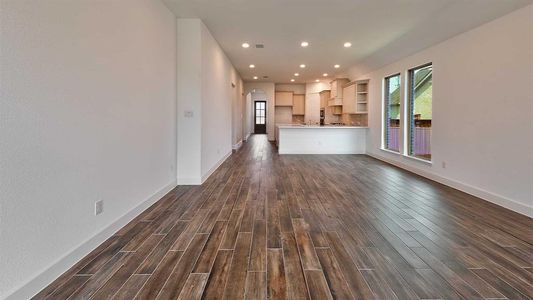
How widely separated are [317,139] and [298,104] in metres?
5.20

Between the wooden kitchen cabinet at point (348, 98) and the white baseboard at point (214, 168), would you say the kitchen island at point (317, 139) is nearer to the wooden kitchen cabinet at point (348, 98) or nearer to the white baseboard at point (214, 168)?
the wooden kitchen cabinet at point (348, 98)

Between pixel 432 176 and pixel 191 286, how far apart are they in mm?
5213

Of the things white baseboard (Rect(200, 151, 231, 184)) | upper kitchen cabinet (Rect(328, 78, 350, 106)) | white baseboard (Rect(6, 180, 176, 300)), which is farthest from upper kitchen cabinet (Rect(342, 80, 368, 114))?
white baseboard (Rect(6, 180, 176, 300))

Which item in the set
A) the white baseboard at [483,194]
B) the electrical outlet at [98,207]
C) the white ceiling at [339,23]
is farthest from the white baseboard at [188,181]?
the white baseboard at [483,194]

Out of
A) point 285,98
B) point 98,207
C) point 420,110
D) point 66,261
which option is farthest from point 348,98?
point 66,261

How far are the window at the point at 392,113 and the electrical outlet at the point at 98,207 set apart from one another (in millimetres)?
6612

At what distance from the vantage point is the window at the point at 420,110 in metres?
6.06

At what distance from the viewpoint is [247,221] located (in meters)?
3.38

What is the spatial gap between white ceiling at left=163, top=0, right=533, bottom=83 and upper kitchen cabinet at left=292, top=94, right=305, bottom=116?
6.77m

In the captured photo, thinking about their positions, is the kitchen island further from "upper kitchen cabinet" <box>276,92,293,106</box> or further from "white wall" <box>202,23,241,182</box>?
"upper kitchen cabinet" <box>276,92,293,106</box>

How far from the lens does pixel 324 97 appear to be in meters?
13.3

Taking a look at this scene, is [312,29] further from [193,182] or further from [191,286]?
[191,286]

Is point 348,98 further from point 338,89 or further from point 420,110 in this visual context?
point 420,110

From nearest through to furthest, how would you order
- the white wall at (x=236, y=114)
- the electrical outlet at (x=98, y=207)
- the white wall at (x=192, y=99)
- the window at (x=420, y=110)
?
the electrical outlet at (x=98, y=207)
the white wall at (x=192, y=99)
the window at (x=420, y=110)
the white wall at (x=236, y=114)
